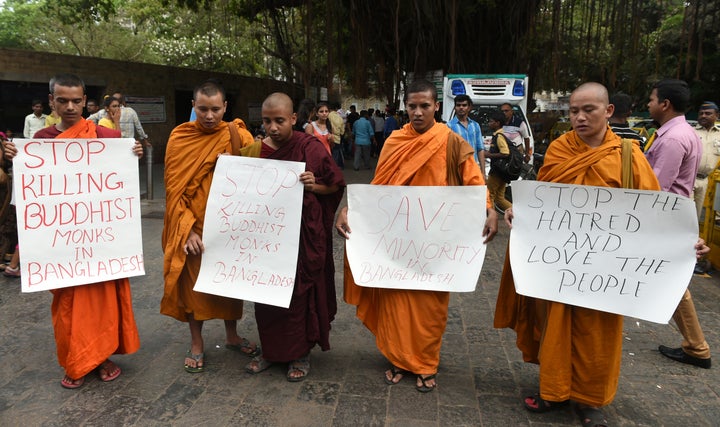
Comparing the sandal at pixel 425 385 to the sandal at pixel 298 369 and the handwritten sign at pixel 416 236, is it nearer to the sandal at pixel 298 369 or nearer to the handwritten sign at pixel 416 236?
the handwritten sign at pixel 416 236

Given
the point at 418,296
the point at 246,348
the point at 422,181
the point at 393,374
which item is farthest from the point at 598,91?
the point at 246,348

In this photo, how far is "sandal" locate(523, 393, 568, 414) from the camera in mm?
2635

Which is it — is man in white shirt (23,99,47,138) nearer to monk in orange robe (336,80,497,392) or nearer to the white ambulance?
the white ambulance

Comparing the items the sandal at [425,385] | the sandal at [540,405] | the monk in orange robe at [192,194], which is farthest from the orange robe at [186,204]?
the sandal at [540,405]

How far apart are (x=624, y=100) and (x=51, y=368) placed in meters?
4.88

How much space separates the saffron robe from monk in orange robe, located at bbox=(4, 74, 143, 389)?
795mm

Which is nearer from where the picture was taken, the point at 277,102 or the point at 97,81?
the point at 277,102

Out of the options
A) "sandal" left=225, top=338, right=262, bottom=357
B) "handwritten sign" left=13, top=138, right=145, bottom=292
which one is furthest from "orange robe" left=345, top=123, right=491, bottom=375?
"handwritten sign" left=13, top=138, right=145, bottom=292

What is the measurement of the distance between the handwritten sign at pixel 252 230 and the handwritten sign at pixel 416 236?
0.34 meters

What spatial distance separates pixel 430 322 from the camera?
2805 millimetres

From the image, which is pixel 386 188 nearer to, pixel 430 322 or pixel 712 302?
pixel 430 322

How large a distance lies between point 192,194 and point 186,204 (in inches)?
2.7

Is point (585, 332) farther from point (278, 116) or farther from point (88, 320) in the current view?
point (88, 320)

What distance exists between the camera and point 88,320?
2824mm
